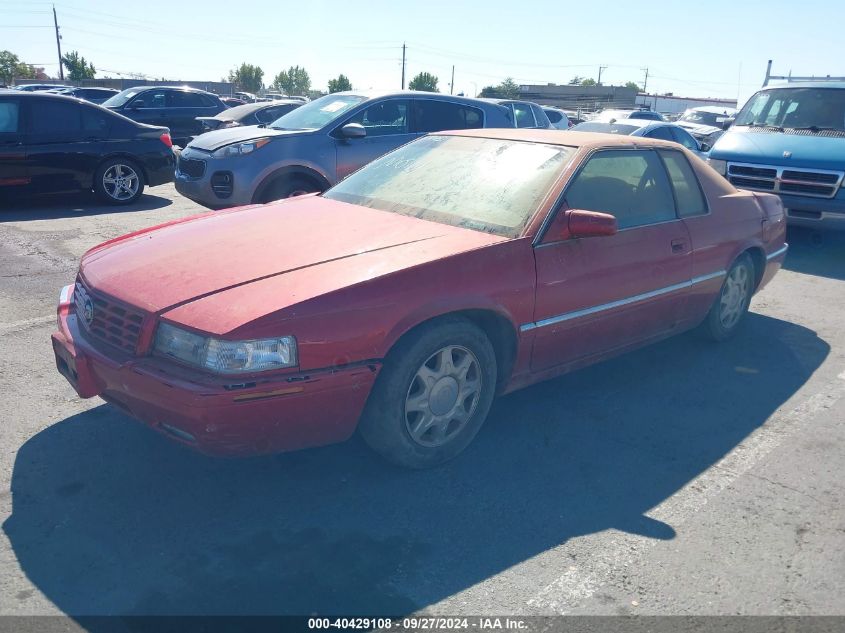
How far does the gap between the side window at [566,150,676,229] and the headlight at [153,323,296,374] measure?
186cm

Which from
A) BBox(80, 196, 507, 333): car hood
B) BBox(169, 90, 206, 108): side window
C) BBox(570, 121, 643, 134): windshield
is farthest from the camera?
BBox(169, 90, 206, 108): side window

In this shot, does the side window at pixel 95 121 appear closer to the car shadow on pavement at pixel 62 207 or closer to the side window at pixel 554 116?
the car shadow on pavement at pixel 62 207

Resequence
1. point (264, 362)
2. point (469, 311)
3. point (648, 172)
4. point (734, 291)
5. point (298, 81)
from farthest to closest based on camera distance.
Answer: point (298, 81)
point (734, 291)
point (648, 172)
point (469, 311)
point (264, 362)

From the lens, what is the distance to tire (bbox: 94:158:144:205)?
397 inches

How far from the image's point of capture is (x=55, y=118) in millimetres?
9641

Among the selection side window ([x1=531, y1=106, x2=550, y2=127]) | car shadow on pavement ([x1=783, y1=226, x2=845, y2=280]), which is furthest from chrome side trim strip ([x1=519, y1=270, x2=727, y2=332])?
side window ([x1=531, y1=106, x2=550, y2=127])

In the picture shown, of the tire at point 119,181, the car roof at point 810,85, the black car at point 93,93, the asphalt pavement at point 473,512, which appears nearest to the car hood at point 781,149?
the car roof at point 810,85

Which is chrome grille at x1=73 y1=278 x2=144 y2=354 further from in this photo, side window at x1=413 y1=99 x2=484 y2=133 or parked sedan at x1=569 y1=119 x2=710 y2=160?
parked sedan at x1=569 y1=119 x2=710 y2=160

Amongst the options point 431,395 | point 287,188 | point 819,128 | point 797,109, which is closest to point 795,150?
point 819,128

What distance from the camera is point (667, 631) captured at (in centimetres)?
257

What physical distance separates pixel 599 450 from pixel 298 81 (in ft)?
375

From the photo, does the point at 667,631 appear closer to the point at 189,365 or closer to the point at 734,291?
the point at 189,365

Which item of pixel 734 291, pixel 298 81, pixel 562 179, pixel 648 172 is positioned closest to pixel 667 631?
pixel 562 179

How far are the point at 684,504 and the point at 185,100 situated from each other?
17.2m
